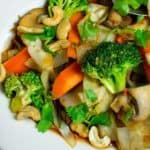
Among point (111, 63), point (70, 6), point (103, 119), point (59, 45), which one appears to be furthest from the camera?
point (70, 6)

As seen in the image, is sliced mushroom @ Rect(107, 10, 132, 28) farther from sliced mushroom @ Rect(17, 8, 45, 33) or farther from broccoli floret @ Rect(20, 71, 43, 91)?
broccoli floret @ Rect(20, 71, 43, 91)

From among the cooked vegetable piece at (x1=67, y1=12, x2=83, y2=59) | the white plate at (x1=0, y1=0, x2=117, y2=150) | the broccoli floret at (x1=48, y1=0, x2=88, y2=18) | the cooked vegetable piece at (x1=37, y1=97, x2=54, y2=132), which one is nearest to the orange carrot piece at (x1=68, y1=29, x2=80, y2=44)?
the cooked vegetable piece at (x1=67, y1=12, x2=83, y2=59)

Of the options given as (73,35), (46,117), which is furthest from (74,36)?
(46,117)

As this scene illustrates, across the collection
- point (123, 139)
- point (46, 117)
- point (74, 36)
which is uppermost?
point (74, 36)

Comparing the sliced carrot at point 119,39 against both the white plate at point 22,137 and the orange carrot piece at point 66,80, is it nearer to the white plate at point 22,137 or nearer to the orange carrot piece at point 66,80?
the orange carrot piece at point 66,80

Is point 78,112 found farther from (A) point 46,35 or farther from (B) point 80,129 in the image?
(A) point 46,35
